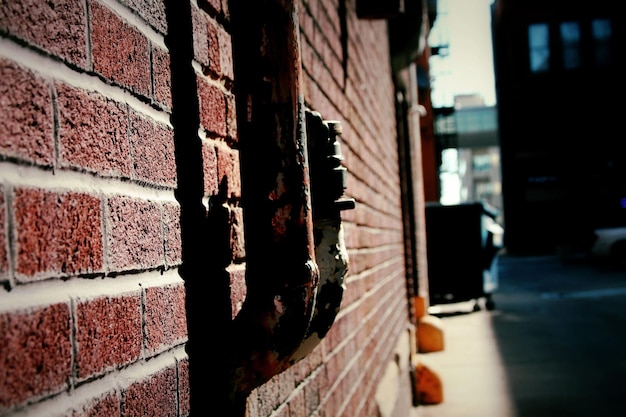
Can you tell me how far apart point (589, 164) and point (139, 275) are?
1062 inches

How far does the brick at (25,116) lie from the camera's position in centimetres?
53

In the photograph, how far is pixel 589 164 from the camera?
2517cm

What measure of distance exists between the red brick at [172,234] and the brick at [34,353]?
26 cm

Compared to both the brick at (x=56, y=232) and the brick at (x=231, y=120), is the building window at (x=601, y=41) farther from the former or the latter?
the brick at (x=56, y=232)

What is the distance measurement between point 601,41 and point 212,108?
1131 inches

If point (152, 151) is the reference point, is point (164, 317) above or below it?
below

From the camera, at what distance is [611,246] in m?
17.7

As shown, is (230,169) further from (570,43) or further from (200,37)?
(570,43)

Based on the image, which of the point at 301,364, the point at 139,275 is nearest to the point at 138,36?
the point at 139,275

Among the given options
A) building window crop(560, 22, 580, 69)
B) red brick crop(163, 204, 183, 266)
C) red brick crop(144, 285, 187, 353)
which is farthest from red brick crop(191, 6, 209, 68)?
building window crop(560, 22, 580, 69)

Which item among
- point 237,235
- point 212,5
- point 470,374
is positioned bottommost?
point 470,374

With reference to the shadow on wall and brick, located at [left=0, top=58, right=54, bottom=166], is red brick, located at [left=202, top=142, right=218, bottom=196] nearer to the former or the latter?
the shadow on wall

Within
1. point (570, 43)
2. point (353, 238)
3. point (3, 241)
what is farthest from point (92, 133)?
point (570, 43)

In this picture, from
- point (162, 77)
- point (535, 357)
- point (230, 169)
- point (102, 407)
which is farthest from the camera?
point (535, 357)
